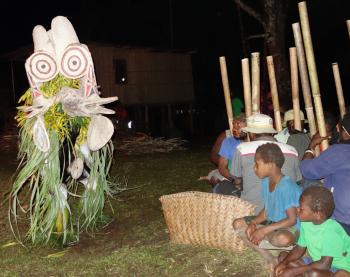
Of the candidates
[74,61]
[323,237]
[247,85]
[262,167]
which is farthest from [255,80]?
[323,237]

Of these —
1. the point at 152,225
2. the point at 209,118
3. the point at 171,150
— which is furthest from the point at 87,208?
the point at 209,118

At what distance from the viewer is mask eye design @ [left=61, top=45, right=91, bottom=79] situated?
205 inches

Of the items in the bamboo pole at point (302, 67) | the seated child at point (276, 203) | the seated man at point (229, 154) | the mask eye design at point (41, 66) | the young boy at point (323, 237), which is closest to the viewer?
the young boy at point (323, 237)

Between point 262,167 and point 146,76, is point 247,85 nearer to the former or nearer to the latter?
point 262,167

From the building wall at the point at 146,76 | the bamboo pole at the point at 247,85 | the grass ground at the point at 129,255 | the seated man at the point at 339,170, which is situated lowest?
the grass ground at the point at 129,255

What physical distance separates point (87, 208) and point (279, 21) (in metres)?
7.52

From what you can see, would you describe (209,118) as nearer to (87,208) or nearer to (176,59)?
(176,59)

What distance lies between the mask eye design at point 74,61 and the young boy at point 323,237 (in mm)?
2803

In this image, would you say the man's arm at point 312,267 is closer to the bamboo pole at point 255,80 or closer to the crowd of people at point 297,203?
the crowd of people at point 297,203

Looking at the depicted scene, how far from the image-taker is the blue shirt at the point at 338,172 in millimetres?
3699

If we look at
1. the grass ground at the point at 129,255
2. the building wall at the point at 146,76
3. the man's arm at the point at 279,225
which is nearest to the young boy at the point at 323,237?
the man's arm at the point at 279,225

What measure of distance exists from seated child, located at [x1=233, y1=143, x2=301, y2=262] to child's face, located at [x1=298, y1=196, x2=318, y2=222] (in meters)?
0.38

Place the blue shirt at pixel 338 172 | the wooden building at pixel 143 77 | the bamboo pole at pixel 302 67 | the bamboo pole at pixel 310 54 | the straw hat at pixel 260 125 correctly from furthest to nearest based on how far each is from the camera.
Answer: the wooden building at pixel 143 77 → the straw hat at pixel 260 125 → the bamboo pole at pixel 302 67 → the bamboo pole at pixel 310 54 → the blue shirt at pixel 338 172

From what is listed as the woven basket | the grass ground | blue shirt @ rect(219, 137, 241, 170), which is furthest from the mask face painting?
blue shirt @ rect(219, 137, 241, 170)
